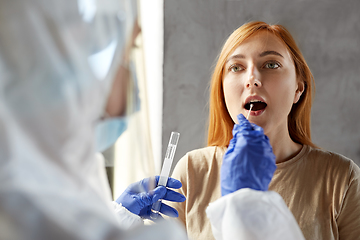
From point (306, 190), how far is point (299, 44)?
1.01m

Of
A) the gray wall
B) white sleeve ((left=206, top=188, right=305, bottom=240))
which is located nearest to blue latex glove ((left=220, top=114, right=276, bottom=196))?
white sleeve ((left=206, top=188, right=305, bottom=240))

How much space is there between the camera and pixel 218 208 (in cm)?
67

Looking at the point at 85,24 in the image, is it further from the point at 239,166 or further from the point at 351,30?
the point at 351,30

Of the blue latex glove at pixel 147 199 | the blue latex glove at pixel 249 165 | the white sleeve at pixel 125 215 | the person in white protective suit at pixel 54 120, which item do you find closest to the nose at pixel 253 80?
the blue latex glove at pixel 249 165

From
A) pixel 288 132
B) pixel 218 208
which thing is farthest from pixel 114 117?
pixel 288 132

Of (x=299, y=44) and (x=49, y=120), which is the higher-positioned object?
(x=299, y=44)

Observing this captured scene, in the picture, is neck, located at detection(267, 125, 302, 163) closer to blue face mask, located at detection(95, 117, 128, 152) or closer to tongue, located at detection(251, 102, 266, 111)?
tongue, located at detection(251, 102, 266, 111)

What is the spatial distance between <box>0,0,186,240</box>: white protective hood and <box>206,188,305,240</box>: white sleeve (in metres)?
0.31

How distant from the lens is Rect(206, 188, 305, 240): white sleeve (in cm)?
63

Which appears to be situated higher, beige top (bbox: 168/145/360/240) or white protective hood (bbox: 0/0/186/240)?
white protective hood (bbox: 0/0/186/240)

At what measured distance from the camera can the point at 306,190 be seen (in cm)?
106

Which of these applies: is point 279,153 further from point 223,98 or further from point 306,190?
point 223,98

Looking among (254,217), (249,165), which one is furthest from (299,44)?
(254,217)

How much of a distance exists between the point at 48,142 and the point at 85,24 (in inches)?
6.3
